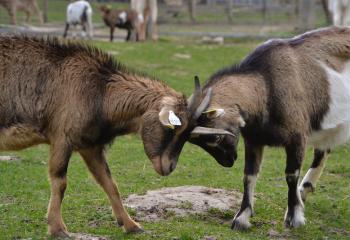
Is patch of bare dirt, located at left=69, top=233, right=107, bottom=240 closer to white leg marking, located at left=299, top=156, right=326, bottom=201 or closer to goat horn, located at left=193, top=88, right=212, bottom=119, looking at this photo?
goat horn, located at left=193, top=88, right=212, bottom=119

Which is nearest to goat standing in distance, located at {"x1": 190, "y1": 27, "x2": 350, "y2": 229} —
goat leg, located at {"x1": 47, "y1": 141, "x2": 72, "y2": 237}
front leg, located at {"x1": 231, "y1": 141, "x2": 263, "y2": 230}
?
front leg, located at {"x1": 231, "y1": 141, "x2": 263, "y2": 230}

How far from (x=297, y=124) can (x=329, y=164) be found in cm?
374

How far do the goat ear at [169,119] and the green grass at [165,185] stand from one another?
1.03 metres

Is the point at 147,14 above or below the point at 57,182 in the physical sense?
below

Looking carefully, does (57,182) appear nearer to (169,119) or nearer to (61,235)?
(61,235)

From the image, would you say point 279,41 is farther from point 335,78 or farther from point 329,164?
point 329,164

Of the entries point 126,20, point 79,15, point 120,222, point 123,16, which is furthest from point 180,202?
point 123,16


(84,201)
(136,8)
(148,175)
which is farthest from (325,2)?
(84,201)

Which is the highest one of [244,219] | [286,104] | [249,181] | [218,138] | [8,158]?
[286,104]

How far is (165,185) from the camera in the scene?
959cm

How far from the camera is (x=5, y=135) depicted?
7.08 metres

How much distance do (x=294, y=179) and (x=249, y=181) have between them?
44 cm

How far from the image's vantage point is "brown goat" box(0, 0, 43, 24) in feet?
89.5

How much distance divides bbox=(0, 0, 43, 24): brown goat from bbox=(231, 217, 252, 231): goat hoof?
20675 mm
